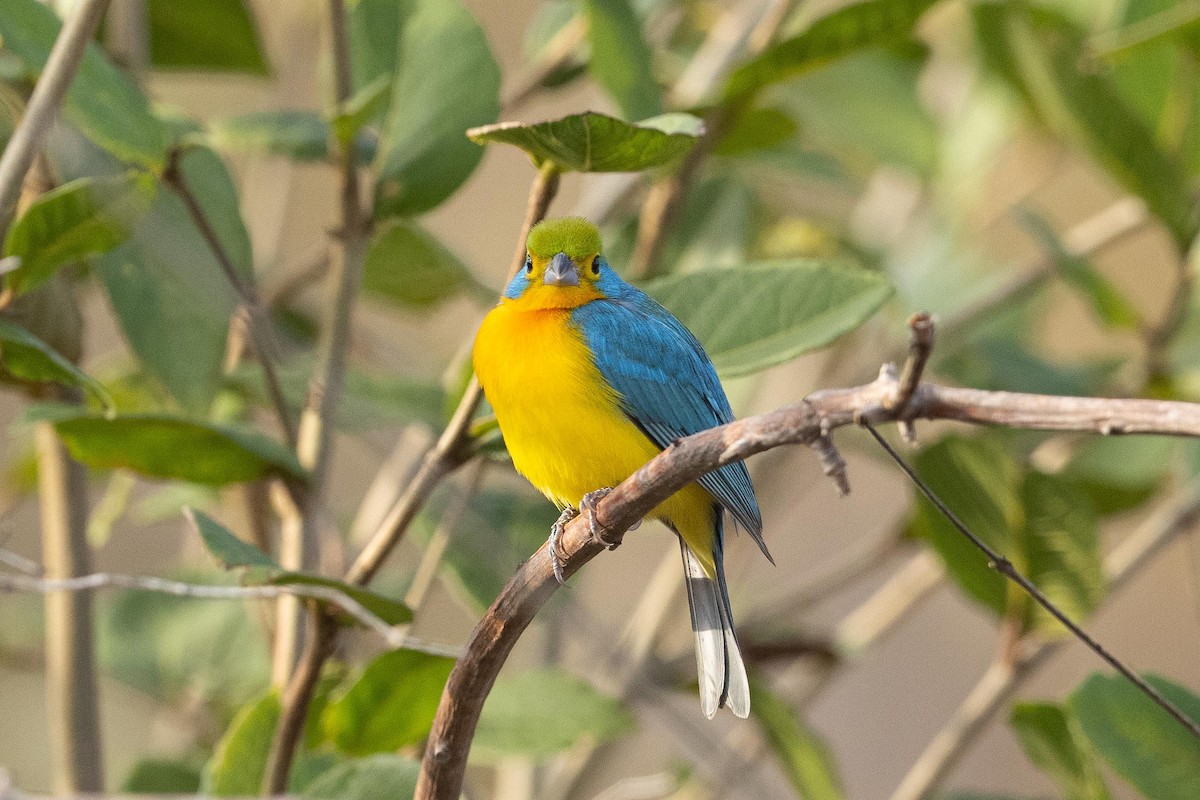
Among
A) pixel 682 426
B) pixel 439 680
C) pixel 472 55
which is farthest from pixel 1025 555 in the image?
pixel 472 55

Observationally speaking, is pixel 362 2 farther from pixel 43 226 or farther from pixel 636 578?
pixel 636 578

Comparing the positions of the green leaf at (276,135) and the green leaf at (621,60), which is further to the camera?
the green leaf at (276,135)

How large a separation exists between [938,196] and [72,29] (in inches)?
82.4

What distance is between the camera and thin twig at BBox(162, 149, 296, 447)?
168cm

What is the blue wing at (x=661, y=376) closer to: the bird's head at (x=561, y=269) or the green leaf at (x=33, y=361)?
the bird's head at (x=561, y=269)

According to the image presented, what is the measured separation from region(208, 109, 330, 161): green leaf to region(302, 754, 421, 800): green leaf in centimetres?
95

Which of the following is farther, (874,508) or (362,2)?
(874,508)

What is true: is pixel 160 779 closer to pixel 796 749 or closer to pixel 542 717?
pixel 542 717

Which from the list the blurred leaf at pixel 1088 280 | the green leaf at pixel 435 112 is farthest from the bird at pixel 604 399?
the blurred leaf at pixel 1088 280

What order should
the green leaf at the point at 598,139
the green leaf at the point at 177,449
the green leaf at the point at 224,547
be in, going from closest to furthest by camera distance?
the green leaf at the point at 598,139, the green leaf at the point at 224,547, the green leaf at the point at 177,449

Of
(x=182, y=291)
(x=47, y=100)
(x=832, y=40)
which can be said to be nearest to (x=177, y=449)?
(x=182, y=291)

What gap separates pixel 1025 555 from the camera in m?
2.07

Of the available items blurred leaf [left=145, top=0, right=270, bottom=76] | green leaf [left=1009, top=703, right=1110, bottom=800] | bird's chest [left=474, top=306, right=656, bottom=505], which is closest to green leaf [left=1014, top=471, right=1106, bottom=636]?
green leaf [left=1009, top=703, right=1110, bottom=800]

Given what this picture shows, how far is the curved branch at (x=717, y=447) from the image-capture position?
2.56ft
